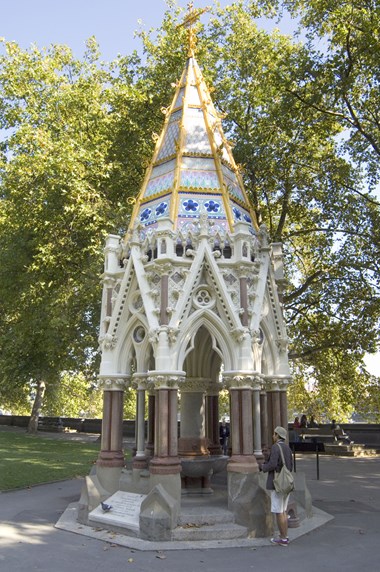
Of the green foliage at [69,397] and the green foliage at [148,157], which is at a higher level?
the green foliage at [148,157]

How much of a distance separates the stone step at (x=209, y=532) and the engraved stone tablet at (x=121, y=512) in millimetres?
763

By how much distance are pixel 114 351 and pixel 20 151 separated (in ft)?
46.1

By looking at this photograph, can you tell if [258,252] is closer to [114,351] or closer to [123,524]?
[114,351]

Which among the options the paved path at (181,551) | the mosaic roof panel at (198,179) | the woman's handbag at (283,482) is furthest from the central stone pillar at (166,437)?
the mosaic roof panel at (198,179)

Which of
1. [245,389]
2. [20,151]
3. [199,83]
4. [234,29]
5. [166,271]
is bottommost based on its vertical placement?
[245,389]

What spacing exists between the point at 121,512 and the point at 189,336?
331 centimetres

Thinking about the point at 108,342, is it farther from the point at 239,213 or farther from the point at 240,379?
the point at 239,213

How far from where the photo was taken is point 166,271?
9727 millimetres

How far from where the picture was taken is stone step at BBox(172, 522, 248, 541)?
795 centimetres

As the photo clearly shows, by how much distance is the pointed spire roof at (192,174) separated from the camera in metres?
10.7

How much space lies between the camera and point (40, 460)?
19.2 metres

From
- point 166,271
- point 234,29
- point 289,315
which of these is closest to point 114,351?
point 166,271

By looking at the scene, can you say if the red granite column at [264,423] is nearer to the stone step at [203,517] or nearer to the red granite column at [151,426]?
the red granite column at [151,426]

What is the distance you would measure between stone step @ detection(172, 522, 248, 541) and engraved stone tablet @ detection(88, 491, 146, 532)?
763mm
